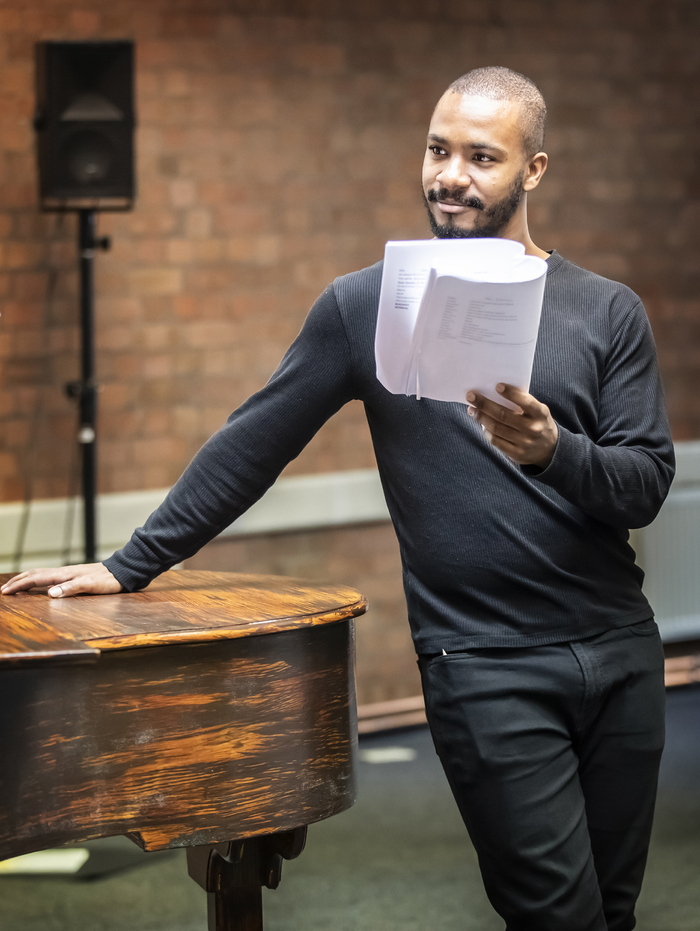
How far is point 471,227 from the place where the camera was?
161 centimetres

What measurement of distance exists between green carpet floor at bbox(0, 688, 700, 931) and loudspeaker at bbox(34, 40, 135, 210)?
1.91 m

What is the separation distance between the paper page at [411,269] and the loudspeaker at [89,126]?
2.15 m

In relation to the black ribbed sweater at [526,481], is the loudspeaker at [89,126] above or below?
above

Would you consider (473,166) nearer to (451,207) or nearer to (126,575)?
(451,207)

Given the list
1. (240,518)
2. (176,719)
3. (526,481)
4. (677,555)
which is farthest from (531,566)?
(677,555)

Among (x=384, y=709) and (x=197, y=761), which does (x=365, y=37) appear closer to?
(x=384, y=709)

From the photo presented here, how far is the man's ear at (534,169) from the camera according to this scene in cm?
167

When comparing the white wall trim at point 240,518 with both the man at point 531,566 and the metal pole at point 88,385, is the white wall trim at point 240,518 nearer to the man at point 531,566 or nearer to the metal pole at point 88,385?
the metal pole at point 88,385

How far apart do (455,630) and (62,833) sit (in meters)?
0.60

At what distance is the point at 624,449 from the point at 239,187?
2.61 meters

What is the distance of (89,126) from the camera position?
133 inches

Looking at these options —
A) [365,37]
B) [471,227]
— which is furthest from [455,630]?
[365,37]

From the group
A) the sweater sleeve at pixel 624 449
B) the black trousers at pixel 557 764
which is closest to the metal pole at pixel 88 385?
the black trousers at pixel 557 764

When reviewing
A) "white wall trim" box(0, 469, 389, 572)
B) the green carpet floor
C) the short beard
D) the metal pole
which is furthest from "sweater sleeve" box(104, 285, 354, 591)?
"white wall trim" box(0, 469, 389, 572)
